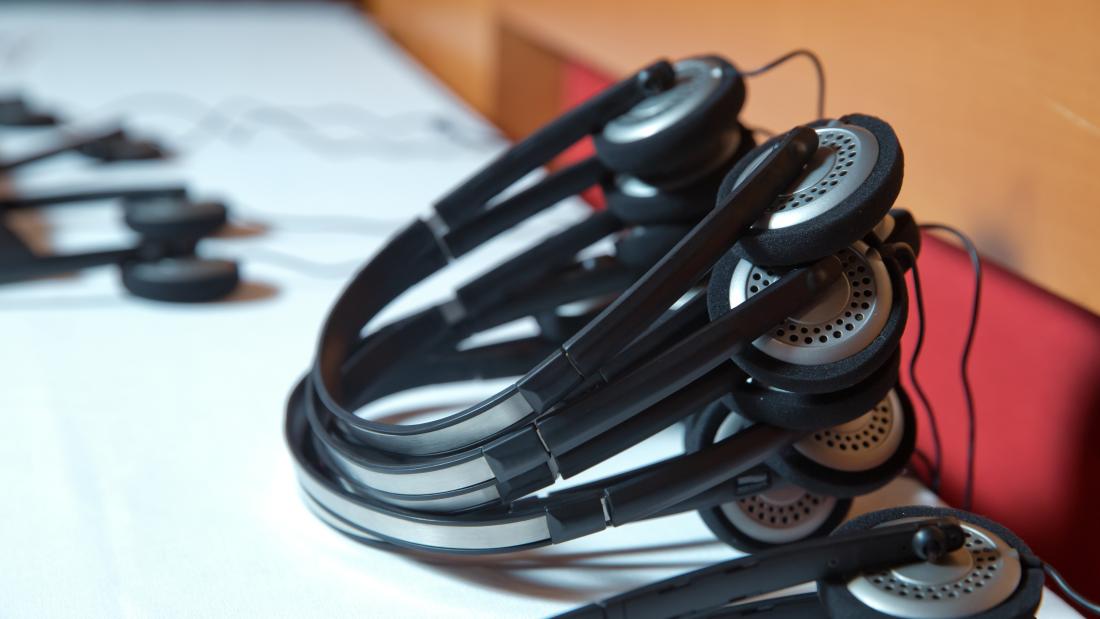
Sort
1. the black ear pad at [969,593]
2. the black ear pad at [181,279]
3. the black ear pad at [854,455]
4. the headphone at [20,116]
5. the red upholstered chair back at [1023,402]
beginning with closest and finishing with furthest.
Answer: the black ear pad at [969,593] < the black ear pad at [854,455] < the red upholstered chair back at [1023,402] < the black ear pad at [181,279] < the headphone at [20,116]

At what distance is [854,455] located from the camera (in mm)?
519

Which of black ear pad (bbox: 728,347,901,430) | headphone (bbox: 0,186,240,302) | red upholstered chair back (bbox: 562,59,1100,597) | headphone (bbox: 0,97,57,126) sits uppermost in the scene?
black ear pad (bbox: 728,347,901,430)

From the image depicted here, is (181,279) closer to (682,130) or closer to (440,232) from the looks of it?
(440,232)

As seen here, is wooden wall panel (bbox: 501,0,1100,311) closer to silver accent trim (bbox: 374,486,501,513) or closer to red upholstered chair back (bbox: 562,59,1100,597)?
red upholstered chair back (bbox: 562,59,1100,597)

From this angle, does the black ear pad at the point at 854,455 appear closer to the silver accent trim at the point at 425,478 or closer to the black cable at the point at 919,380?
the black cable at the point at 919,380

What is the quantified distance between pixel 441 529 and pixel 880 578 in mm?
209

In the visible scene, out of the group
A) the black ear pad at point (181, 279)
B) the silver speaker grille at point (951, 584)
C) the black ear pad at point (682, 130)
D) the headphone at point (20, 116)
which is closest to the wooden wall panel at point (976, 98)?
the black ear pad at point (682, 130)

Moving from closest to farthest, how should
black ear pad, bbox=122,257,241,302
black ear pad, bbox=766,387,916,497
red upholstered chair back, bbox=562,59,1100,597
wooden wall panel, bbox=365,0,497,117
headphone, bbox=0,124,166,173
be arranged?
black ear pad, bbox=766,387,916,497 → red upholstered chair back, bbox=562,59,1100,597 → black ear pad, bbox=122,257,241,302 → headphone, bbox=0,124,166,173 → wooden wall panel, bbox=365,0,497,117

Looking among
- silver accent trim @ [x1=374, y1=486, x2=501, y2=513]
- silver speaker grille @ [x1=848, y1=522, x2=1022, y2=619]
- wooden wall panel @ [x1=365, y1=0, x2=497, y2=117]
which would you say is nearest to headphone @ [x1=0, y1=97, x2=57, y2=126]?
A: wooden wall panel @ [x1=365, y1=0, x2=497, y2=117]

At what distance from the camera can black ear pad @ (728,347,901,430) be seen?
18.3 inches

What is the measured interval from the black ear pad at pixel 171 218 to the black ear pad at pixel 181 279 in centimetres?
5

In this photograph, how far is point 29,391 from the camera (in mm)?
713

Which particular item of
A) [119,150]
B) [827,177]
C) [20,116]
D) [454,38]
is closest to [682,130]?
[827,177]

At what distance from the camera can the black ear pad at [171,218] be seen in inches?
36.9
